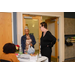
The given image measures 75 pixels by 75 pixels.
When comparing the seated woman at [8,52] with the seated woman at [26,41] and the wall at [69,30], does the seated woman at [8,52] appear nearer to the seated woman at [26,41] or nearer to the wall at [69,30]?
the seated woman at [26,41]

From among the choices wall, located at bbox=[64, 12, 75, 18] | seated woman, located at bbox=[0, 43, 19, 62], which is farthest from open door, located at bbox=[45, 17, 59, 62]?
seated woman, located at bbox=[0, 43, 19, 62]

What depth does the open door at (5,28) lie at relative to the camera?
3754mm

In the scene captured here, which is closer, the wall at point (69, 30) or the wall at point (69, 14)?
the wall at point (69, 30)

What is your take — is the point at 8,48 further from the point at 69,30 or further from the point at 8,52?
the point at 69,30

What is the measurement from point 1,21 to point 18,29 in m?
0.64

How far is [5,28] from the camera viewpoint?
382 centimetres

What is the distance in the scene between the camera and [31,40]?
3.71 metres

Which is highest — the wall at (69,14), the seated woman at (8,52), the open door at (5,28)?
the wall at (69,14)

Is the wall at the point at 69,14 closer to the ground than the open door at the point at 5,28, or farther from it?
farther from it

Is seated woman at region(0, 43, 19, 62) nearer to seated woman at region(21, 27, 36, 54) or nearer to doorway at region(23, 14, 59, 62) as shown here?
seated woman at region(21, 27, 36, 54)

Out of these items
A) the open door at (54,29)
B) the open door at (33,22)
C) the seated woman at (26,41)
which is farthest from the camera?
the open door at (54,29)

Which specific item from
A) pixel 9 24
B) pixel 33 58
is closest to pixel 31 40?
pixel 9 24

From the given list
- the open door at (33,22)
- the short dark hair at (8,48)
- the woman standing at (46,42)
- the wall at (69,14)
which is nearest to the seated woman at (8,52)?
the short dark hair at (8,48)
